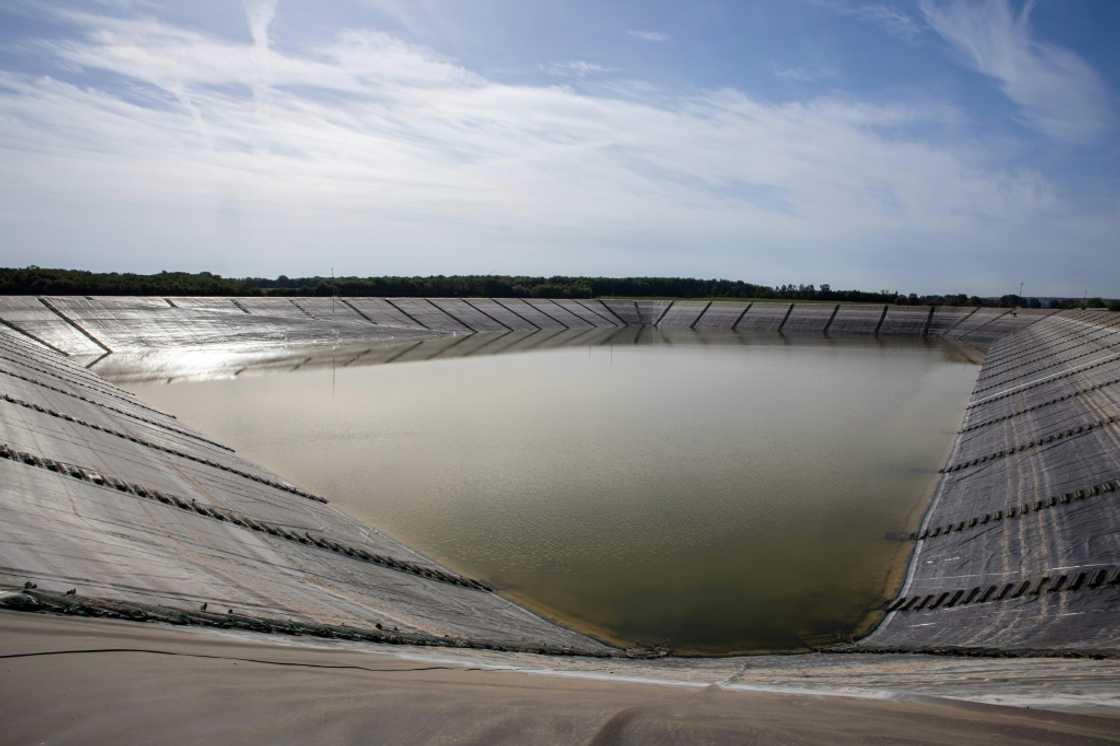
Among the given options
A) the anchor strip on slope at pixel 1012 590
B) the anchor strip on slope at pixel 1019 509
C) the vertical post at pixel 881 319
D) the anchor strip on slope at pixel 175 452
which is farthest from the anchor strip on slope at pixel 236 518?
the vertical post at pixel 881 319

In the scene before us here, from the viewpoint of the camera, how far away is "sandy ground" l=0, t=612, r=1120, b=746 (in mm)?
2281

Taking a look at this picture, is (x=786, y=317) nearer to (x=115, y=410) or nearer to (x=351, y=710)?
(x=115, y=410)

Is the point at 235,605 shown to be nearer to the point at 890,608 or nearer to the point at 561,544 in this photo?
the point at 561,544

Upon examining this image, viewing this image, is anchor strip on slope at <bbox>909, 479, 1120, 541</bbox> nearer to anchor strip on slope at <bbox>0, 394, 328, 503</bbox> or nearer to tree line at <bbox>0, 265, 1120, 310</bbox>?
anchor strip on slope at <bbox>0, 394, 328, 503</bbox>

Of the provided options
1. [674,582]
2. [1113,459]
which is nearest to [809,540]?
[674,582]

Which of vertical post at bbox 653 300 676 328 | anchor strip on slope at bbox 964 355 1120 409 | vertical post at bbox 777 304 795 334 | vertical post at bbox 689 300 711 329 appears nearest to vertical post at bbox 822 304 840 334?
vertical post at bbox 777 304 795 334

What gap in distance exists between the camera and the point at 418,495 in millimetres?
10672

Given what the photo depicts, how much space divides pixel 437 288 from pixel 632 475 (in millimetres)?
45093

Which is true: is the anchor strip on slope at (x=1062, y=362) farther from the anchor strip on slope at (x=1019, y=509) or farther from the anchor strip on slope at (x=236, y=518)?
the anchor strip on slope at (x=236, y=518)

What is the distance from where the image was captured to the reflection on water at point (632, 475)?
7.71m

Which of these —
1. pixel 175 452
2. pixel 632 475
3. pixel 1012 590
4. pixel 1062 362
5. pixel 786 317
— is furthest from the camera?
pixel 786 317

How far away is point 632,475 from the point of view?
11.6m

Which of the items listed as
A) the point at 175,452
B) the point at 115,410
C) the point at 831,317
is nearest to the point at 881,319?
the point at 831,317

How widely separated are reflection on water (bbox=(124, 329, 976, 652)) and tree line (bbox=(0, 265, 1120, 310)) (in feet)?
61.4
